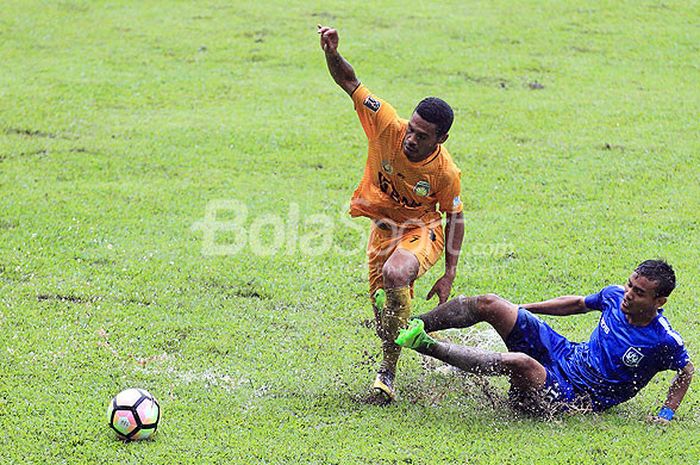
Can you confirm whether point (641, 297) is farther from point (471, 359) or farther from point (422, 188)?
point (422, 188)

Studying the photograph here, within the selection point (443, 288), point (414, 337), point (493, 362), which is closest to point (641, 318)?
point (493, 362)

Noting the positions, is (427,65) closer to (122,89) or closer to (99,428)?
(122,89)

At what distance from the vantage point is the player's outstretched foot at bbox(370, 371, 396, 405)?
7051 millimetres

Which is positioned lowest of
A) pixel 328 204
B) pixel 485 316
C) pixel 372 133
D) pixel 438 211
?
pixel 328 204

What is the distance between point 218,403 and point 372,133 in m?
2.42

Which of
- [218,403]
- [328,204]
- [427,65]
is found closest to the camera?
[218,403]

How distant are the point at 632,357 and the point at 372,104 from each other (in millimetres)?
2730

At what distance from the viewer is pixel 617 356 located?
675 centimetres

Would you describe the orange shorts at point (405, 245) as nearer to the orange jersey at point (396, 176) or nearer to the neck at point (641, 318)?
the orange jersey at point (396, 176)

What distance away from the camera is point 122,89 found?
15938 mm

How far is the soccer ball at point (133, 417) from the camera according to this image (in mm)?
6234

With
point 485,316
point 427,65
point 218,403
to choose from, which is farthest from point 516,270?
point 427,65

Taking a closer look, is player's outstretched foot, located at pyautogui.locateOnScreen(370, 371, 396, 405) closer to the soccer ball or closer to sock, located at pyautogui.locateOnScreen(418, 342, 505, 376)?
sock, located at pyautogui.locateOnScreen(418, 342, 505, 376)

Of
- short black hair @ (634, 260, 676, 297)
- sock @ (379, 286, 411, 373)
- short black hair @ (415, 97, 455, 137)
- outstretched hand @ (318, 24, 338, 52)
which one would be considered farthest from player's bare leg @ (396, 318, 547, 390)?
outstretched hand @ (318, 24, 338, 52)
